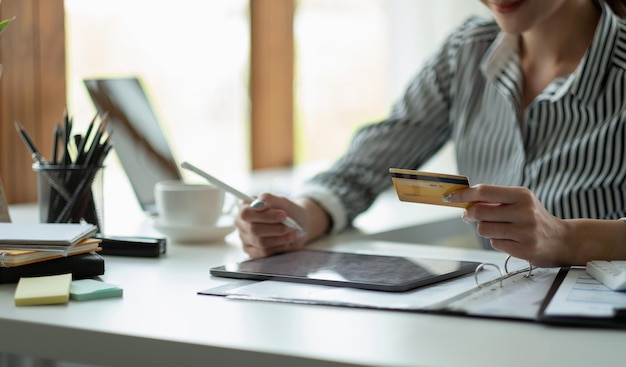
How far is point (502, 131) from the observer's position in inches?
67.0

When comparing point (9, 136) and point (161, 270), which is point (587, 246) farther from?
point (9, 136)

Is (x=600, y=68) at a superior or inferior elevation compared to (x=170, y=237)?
superior

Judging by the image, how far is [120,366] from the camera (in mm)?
868

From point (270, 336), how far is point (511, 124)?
950 mm

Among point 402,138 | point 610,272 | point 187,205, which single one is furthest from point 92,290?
point 402,138

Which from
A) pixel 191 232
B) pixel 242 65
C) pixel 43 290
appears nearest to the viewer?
pixel 43 290

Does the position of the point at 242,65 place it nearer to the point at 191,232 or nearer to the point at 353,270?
the point at 191,232

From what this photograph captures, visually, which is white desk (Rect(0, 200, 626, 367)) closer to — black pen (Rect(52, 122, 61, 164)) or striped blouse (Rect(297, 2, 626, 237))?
black pen (Rect(52, 122, 61, 164))

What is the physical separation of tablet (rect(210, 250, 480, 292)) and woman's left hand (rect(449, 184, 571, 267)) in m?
0.07

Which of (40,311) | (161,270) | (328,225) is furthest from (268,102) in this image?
(40,311)

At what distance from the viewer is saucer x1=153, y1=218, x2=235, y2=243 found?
1462 mm

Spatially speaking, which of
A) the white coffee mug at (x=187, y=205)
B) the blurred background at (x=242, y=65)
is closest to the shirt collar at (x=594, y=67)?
the white coffee mug at (x=187, y=205)

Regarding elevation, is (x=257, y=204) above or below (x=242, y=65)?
below

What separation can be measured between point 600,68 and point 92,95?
0.90 meters
